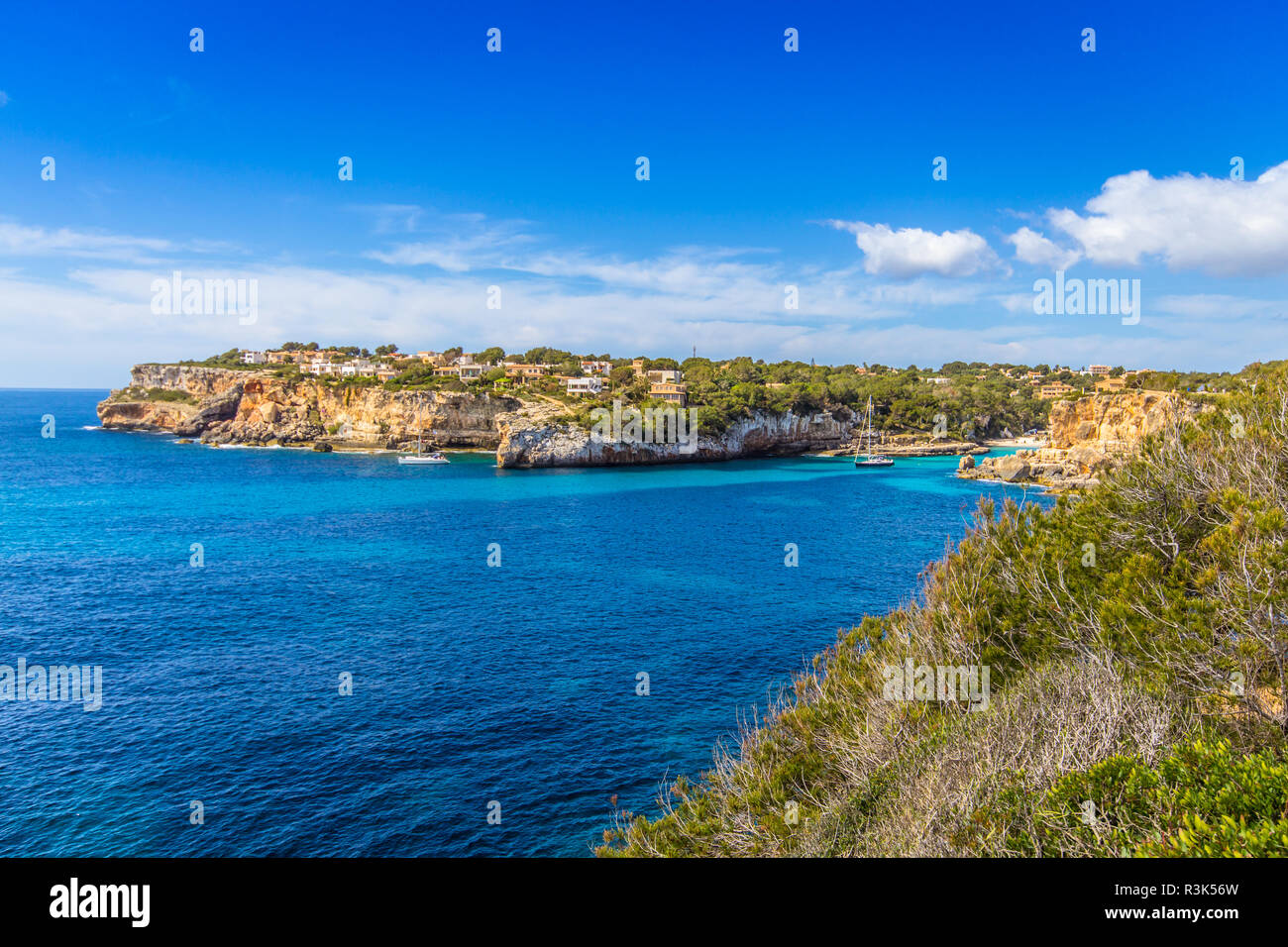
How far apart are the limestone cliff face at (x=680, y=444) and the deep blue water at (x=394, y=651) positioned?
23056mm

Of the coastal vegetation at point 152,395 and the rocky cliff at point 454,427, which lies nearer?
the rocky cliff at point 454,427

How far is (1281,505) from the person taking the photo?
989 cm

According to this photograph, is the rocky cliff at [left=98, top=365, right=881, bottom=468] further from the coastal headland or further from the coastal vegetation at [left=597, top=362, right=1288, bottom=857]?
the coastal vegetation at [left=597, top=362, right=1288, bottom=857]

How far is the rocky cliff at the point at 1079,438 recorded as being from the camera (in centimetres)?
5941

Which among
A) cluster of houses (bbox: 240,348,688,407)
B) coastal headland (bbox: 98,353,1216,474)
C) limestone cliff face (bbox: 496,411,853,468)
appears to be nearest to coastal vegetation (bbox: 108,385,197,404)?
coastal headland (bbox: 98,353,1216,474)

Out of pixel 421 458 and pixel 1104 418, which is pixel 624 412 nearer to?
pixel 421 458

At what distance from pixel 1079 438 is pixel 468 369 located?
7427cm

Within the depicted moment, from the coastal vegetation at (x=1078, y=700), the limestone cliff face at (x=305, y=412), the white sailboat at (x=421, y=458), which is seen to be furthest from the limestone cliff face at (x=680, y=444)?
the coastal vegetation at (x=1078, y=700)

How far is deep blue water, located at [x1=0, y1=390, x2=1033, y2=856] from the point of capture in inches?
579

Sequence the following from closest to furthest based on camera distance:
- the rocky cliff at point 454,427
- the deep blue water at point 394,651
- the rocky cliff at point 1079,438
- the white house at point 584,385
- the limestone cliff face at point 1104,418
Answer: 1. the deep blue water at point 394,651
2. the rocky cliff at point 1079,438
3. the limestone cliff face at point 1104,418
4. the rocky cliff at point 454,427
5. the white house at point 584,385

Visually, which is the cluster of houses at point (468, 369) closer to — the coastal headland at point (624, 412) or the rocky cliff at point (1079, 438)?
the coastal headland at point (624, 412)

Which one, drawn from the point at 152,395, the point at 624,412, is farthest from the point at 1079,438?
the point at 152,395

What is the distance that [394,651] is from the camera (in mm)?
23406

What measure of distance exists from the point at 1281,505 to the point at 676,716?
43.9ft
